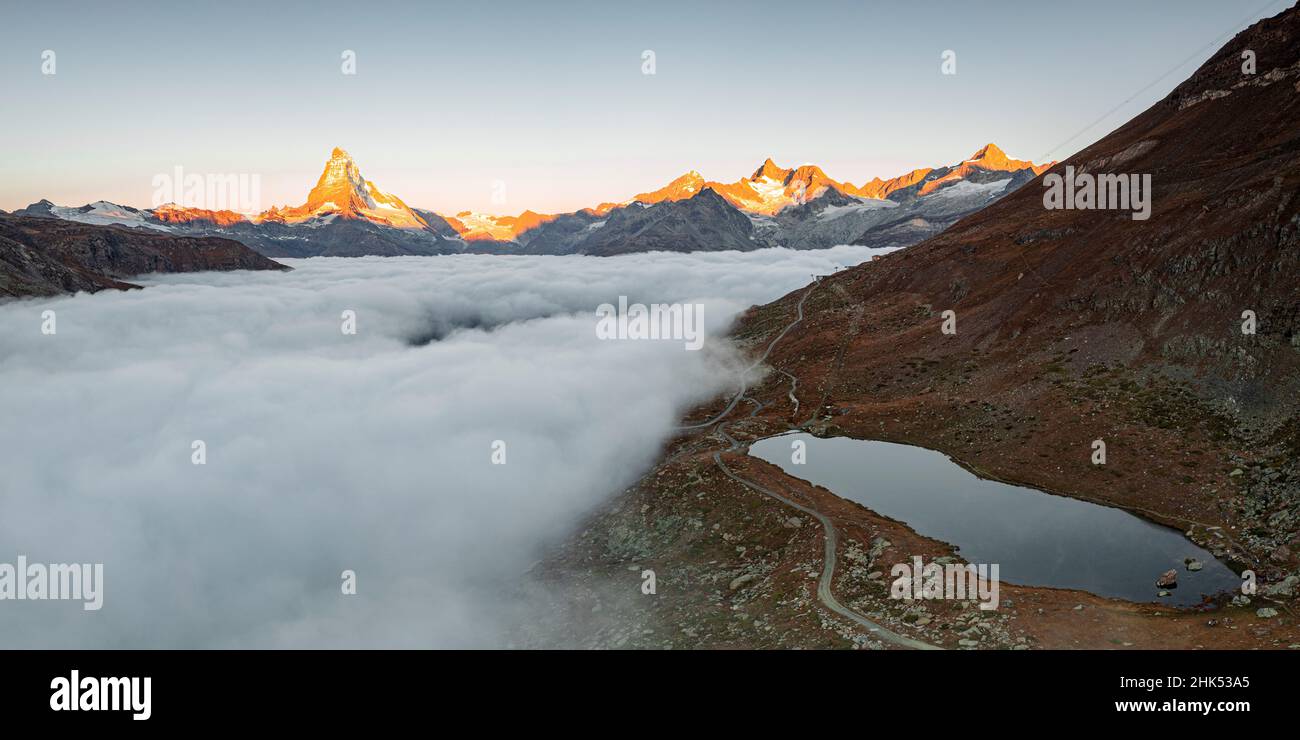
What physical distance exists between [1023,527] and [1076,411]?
27302 millimetres

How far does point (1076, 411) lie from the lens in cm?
6950

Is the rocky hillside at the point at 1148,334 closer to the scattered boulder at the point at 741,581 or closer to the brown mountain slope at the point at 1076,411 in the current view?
the brown mountain slope at the point at 1076,411

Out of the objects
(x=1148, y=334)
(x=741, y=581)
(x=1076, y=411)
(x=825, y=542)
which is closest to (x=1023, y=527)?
(x=825, y=542)

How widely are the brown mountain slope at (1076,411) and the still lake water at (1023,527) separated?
2.22 meters

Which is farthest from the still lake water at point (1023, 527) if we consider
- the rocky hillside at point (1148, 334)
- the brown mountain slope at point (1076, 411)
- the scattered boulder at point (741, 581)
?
the scattered boulder at point (741, 581)

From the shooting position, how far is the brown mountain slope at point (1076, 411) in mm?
41406

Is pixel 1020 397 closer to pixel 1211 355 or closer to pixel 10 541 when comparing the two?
pixel 1211 355

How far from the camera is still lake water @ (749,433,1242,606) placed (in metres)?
41.5

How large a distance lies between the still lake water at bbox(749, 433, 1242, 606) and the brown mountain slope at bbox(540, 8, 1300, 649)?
2.22 m

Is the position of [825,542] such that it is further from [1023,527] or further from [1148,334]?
[1148,334]

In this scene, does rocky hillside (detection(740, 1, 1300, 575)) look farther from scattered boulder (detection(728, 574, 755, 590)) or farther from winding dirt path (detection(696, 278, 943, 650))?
scattered boulder (detection(728, 574, 755, 590))

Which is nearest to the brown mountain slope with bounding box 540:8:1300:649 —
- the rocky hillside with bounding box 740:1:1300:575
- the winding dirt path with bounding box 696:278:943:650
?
the rocky hillside with bounding box 740:1:1300:575

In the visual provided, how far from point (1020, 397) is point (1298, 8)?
125 meters

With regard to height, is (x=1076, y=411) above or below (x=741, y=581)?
above
